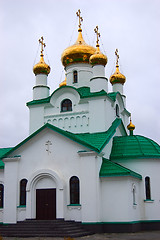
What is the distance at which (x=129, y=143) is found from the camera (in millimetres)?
17156

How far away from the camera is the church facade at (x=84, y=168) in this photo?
14391 millimetres

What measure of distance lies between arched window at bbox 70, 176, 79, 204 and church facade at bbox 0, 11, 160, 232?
1.6 inches

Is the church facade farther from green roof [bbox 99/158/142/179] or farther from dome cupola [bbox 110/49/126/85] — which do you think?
dome cupola [bbox 110/49/126/85]

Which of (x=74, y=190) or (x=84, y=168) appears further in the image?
(x=74, y=190)

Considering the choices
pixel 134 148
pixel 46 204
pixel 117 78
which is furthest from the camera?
pixel 117 78

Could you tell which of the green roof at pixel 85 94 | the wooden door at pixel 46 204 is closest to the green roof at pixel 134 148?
the green roof at pixel 85 94

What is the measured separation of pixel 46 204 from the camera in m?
15.0

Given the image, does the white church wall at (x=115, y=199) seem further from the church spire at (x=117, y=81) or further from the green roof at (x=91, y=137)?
the church spire at (x=117, y=81)

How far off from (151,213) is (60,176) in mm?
4687

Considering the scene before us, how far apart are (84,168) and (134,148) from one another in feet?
11.1

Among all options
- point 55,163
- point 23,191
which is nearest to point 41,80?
point 55,163

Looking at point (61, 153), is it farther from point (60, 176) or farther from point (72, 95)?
point (72, 95)

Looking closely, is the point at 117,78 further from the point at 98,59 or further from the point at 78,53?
the point at 98,59

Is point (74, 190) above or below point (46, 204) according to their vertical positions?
above
